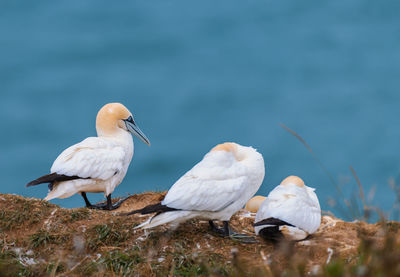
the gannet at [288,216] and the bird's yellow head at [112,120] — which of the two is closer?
the gannet at [288,216]

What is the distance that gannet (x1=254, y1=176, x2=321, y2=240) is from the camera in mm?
6258

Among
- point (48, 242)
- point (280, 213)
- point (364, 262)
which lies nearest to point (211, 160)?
point (280, 213)

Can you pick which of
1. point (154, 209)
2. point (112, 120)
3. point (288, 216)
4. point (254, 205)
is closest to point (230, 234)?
point (288, 216)

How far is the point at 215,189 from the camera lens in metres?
6.34

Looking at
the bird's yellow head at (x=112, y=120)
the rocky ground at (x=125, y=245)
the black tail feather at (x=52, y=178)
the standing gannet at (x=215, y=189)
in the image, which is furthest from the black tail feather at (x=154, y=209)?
the bird's yellow head at (x=112, y=120)

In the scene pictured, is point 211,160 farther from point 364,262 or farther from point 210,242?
point 364,262

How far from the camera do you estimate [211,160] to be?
21.6ft

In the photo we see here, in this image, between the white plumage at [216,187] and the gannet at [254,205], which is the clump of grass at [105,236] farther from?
the gannet at [254,205]

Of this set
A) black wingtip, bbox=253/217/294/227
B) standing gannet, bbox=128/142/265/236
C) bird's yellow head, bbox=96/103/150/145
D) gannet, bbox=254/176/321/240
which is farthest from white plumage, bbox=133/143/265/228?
bird's yellow head, bbox=96/103/150/145

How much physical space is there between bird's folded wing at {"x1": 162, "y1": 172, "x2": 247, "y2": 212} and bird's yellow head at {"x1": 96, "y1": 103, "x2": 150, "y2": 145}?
8.38 ft

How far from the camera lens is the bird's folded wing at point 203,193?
618 cm

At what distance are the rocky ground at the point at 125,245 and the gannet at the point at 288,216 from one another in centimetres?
12

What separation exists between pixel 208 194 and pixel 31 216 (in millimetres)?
1892

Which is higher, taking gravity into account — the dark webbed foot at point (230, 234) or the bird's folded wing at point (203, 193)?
the bird's folded wing at point (203, 193)
